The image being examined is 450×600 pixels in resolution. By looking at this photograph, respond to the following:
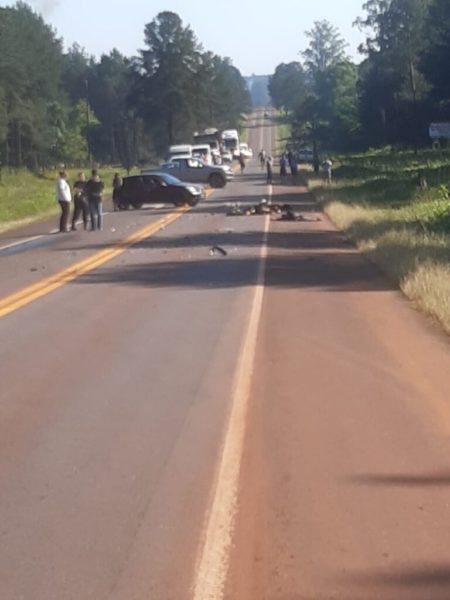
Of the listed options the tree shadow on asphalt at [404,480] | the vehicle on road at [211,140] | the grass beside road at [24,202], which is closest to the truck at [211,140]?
the vehicle on road at [211,140]

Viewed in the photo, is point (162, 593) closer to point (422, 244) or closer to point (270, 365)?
point (270, 365)

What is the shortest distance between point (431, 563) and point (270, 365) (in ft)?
21.8

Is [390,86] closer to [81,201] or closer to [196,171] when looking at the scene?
[196,171]

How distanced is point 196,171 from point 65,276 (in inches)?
1855

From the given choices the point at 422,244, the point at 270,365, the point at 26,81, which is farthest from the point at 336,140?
the point at 270,365

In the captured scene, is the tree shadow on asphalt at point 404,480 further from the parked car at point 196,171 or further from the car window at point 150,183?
the parked car at point 196,171

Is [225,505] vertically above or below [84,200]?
above

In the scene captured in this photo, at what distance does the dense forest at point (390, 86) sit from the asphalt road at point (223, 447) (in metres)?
58.6

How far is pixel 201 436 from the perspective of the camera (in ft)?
33.1

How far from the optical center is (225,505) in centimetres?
816

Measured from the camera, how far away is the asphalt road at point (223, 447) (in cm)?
694

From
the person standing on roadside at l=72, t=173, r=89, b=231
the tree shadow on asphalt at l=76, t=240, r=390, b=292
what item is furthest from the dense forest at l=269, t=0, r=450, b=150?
the tree shadow on asphalt at l=76, t=240, r=390, b=292

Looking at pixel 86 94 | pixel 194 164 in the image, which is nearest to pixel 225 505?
pixel 194 164

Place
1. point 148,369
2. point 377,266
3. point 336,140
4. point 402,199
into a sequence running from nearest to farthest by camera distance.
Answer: point 148,369, point 377,266, point 402,199, point 336,140
